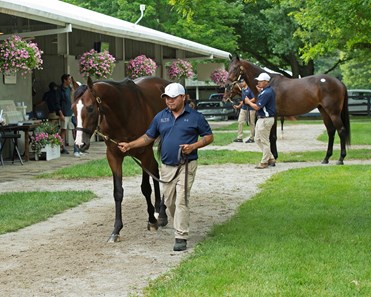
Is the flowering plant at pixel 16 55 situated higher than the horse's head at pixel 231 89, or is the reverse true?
the flowering plant at pixel 16 55

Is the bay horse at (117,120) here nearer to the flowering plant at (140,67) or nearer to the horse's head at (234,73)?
the horse's head at (234,73)

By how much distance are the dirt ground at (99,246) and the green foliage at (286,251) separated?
1.03ft

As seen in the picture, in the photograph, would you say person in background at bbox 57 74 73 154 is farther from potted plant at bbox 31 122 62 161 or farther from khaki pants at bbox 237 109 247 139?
khaki pants at bbox 237 109 247 139

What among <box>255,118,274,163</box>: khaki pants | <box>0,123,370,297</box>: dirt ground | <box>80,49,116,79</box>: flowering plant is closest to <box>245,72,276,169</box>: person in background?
<box>255,118,274,163</box>: khaki pants

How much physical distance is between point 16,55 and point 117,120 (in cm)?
753

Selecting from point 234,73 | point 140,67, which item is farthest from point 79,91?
point 140,67

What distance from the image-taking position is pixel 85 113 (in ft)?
28.9

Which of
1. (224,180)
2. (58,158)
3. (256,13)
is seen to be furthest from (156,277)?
(256,13)

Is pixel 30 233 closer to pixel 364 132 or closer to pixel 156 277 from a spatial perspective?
pixel 156 277

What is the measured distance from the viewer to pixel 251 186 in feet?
45.5

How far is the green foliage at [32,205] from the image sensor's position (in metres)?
10.4

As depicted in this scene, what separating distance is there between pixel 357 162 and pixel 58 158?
7.00m

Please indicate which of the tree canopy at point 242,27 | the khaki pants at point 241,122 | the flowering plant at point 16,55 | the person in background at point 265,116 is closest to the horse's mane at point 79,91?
the person in background at point 265,116

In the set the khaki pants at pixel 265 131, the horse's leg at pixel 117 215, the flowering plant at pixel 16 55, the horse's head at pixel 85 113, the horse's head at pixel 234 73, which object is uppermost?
the flowering plant at pixel 16 55
